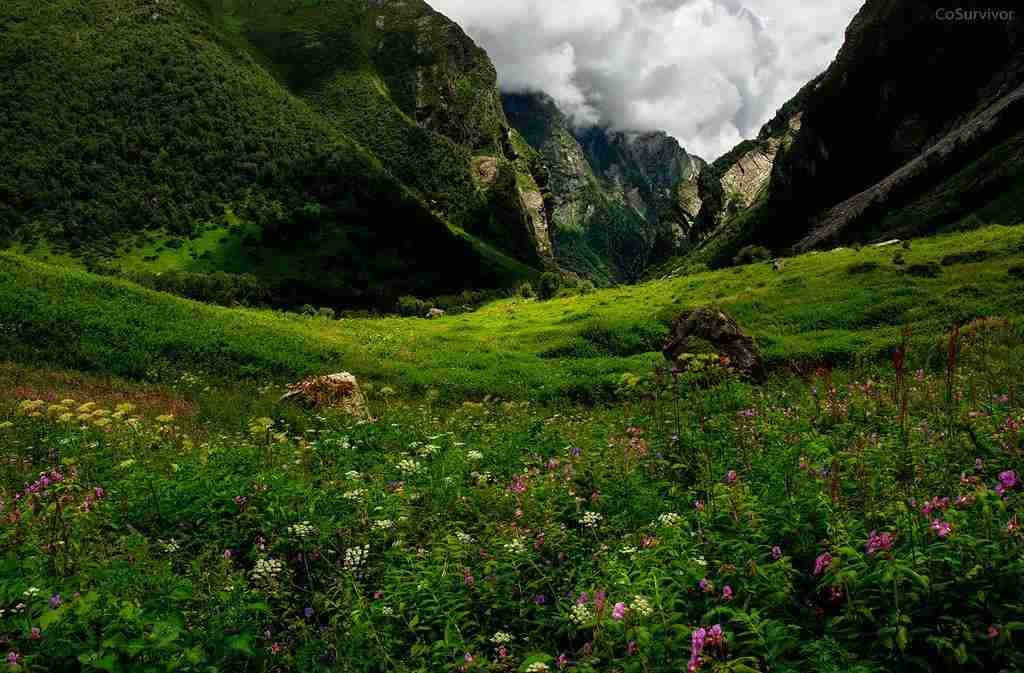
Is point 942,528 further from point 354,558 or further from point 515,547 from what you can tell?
point 354,558

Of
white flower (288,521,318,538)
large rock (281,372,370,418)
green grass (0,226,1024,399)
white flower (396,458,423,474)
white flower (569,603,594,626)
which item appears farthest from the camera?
green grass (0,226,1024,399)

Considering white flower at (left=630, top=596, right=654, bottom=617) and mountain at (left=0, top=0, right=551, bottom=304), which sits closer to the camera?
white flower at (left=630, top=596, right=654, bottom=617)

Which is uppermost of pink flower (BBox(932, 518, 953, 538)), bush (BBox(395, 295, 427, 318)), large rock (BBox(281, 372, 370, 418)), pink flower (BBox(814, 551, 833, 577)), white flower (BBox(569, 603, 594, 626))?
bush (BBox(395, 295, 427, 318))

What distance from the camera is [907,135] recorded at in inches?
4090

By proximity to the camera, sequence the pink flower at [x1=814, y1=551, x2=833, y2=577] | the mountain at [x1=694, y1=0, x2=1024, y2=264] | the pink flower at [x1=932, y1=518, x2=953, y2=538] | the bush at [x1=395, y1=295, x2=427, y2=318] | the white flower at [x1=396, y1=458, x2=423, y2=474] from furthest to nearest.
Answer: the bush at [x1=395, y1=295, x2=427, y2=318], the mountain at [x1=694, y1=0, x2=1024, y2=264], the white flower at [x1=396, y1=458, x2=423, y2=474], the pink flower at [x1=814, y1=551, x2=833, y2=577], the pink flower at [x1=932, y1=518, x2=953, y2=538]

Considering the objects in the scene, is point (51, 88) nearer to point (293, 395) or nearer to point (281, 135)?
point (281, 135)

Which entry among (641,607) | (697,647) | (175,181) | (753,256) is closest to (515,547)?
(641,607)

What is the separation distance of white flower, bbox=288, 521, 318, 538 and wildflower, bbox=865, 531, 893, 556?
472cm

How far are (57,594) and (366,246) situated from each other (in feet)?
584

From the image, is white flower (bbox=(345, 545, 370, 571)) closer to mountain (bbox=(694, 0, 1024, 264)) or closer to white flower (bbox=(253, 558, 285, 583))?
white flower (bbox=(253, 558, 285, 583))

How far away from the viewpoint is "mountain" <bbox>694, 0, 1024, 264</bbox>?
6994 centimetres

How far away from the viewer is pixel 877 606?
358 cm

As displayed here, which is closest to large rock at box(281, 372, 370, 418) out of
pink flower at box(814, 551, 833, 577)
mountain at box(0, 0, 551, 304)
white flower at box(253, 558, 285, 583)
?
white flower at box(253, 558, 285, 583)

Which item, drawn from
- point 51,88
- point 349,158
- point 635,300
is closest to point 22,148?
point 51,88
